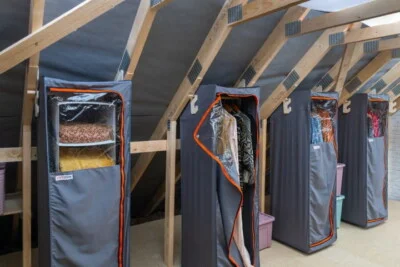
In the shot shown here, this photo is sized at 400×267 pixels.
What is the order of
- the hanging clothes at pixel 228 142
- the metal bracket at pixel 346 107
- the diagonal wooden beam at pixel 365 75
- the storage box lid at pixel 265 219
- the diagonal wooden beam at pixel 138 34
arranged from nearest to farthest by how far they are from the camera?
the diagonal wooden beam at pixel 138 34, the hanging clothes at pixel 228 142, the storage box lid at pixel 265 219, the diagonal wooden beam at pixel 365 75, the metal bracket at pixel 346 107

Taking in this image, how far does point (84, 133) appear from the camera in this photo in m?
2.08

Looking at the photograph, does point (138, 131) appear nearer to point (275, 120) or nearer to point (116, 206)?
point (116, 206)

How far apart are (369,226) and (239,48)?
2.64 metres

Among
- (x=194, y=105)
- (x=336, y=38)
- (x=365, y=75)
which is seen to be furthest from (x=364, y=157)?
(x=194, y=105)

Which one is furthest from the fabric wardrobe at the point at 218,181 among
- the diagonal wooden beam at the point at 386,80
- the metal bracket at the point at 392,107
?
the metal bracket at the point at 392,107

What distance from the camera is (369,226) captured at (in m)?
3.81

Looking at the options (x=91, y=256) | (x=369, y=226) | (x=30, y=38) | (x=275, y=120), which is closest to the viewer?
(x=30, y=38)

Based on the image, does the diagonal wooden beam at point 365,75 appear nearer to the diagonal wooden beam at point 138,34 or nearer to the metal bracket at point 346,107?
the metal bracket at point 346,107

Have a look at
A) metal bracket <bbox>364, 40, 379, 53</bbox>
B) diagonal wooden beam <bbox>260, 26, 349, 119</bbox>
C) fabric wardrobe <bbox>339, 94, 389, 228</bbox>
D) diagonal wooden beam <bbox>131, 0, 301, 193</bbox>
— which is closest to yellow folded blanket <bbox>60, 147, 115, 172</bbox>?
diagonal wooden beam <bbox>131, 0, 301, 193</bbox>

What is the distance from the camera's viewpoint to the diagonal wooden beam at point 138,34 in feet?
6.27

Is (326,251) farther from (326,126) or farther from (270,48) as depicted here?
(270,48)

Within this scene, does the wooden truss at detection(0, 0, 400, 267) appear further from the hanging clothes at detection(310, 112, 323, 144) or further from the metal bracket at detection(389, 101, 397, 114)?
the metal bracket at detection(389, 101, 397, 114)

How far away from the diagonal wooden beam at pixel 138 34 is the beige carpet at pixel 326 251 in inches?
68.1

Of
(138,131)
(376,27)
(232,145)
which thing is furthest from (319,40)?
(138,131)
